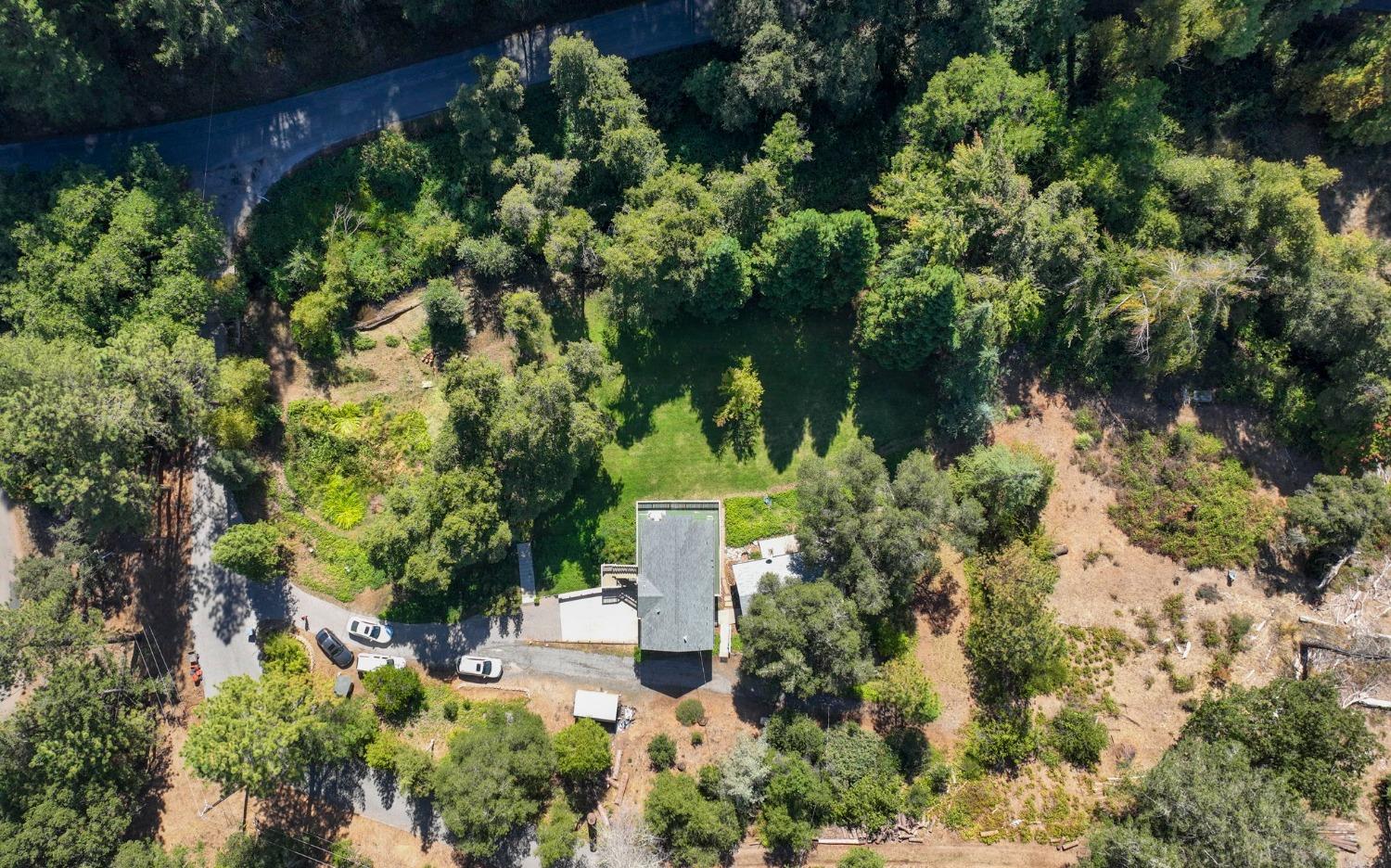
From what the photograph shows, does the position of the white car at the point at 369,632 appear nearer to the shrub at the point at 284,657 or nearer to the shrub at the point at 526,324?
the shrub at the point at 284,657

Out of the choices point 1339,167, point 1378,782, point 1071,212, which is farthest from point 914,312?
point 1378,782

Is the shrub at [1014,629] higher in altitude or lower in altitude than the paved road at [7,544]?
lower

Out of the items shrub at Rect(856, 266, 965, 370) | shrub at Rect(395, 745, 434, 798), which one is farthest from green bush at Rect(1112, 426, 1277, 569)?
shrub at Rect(395, 745, 434, 798)

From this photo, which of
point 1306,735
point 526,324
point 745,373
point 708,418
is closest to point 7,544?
point 526,324

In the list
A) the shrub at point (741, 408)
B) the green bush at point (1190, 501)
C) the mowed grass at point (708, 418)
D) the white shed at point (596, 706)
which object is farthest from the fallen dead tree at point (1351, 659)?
the white shed at point (596, 706)

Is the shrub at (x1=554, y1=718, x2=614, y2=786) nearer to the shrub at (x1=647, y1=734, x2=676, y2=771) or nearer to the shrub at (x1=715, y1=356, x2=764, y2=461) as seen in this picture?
the shrub at (x1=647, y1=734, x2=676, y2=771)

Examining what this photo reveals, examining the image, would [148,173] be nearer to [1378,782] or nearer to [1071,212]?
[1071,212]
